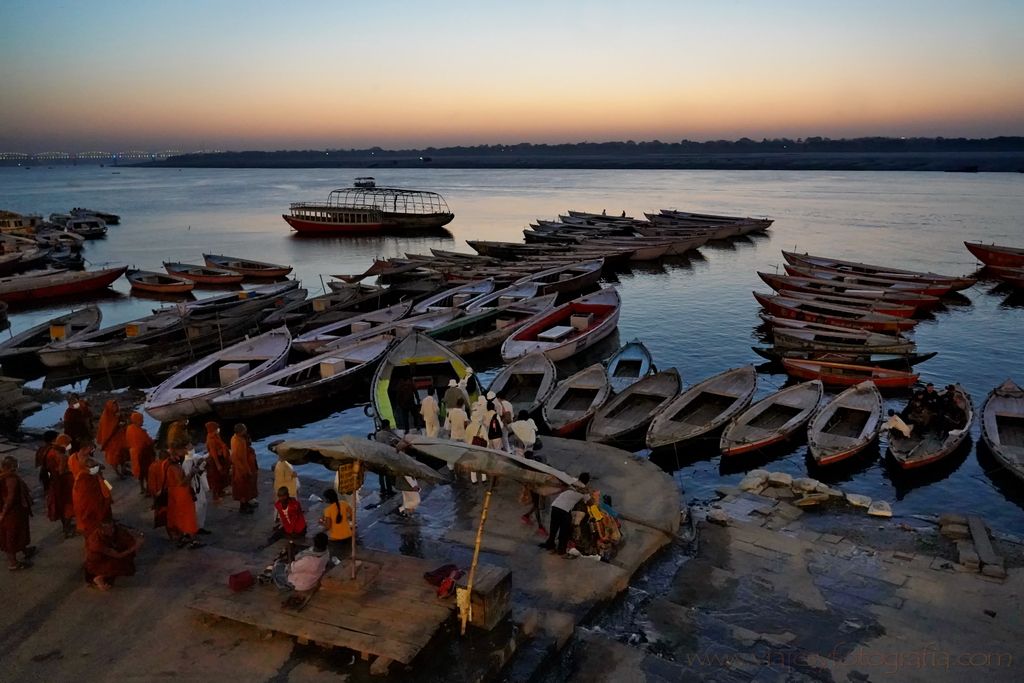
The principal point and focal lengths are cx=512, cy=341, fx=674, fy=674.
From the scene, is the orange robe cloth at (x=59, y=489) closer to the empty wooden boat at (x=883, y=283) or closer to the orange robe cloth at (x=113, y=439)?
the orange robe cloth at (x=113, y=439)

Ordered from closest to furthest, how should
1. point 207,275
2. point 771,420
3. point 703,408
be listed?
point 771,420 → point 703,408 → point 207,275

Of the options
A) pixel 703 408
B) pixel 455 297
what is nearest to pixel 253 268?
pixel 455 297

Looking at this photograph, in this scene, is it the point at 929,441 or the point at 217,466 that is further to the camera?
the point at 929,441

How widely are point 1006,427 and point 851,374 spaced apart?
5.23 metres

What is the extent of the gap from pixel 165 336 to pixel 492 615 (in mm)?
22627

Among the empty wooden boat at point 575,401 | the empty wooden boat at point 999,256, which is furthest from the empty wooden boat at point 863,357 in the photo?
the empty wooden boat at point 999,256

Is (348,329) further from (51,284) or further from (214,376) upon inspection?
(51,284)

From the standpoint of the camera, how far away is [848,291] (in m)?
35.7

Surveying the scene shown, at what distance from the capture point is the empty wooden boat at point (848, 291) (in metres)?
34.8

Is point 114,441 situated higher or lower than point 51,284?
higher

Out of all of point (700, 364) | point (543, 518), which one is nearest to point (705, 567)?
point (543, 518)

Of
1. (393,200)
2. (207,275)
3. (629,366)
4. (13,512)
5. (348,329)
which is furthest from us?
(393,200)

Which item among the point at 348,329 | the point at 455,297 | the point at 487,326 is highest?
the point at 455,297

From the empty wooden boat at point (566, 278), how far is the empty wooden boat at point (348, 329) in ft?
28.8
